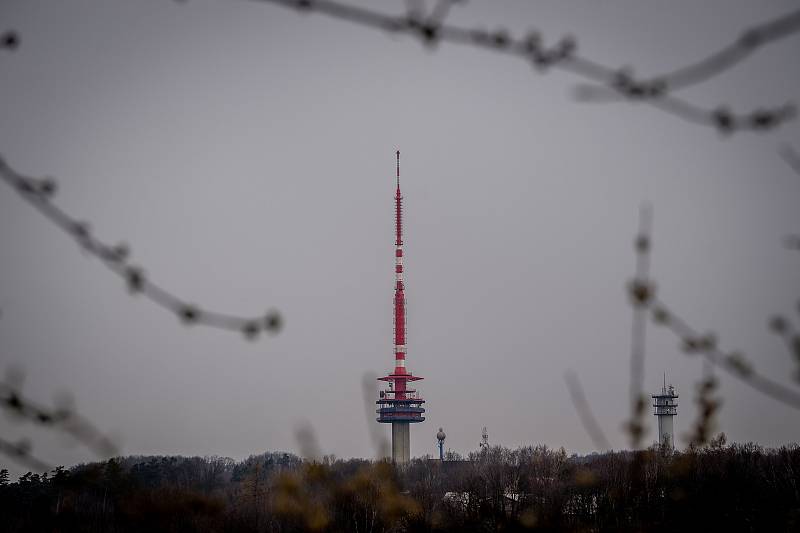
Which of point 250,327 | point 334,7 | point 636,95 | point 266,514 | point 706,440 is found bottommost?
point 266,514

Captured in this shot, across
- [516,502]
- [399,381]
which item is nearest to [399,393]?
[399,381]

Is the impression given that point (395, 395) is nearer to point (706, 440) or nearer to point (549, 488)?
point (549, 488)

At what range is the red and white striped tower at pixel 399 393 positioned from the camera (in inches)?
3056

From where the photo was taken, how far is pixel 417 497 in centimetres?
4762

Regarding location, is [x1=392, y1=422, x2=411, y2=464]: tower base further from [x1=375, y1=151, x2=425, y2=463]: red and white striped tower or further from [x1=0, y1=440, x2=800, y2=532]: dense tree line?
[x1=0, y1=440, x2=800, y2=532]: dense tree line

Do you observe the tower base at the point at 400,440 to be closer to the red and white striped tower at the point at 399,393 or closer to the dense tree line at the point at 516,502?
the red and white striped tower at the point at 399,393

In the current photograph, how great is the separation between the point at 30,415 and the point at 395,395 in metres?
78.9

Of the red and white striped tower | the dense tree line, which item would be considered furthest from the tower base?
the dense tree line

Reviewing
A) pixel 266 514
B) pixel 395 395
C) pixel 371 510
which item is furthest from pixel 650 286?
pixel 395 395

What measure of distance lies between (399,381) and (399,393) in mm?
1235

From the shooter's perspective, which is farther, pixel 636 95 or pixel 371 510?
pixel 371 510

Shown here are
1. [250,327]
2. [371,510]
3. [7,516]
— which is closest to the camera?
[250,327]

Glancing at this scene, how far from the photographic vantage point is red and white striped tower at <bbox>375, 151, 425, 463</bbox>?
3056 inches

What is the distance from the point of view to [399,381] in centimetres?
8062
